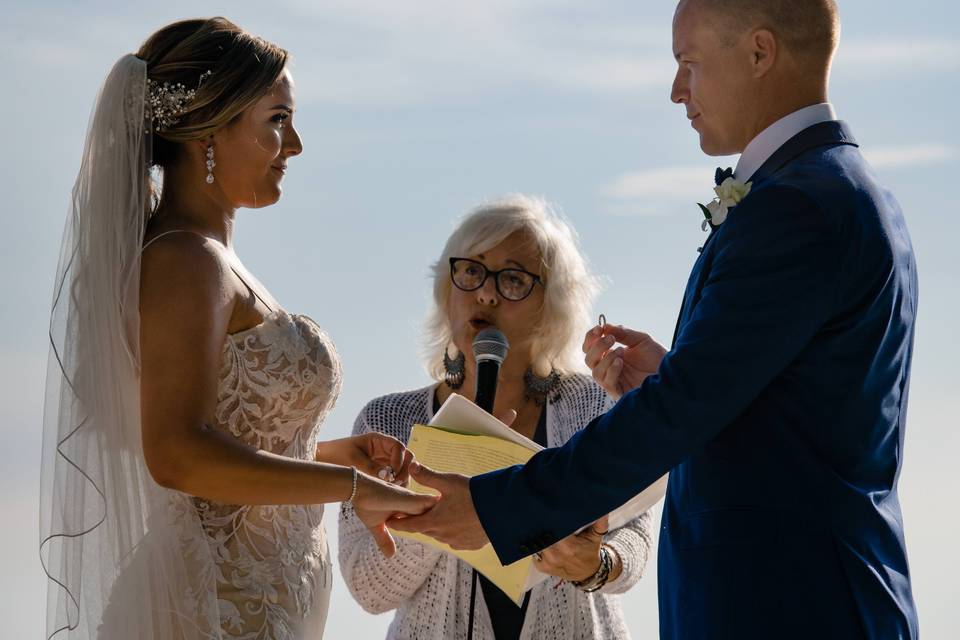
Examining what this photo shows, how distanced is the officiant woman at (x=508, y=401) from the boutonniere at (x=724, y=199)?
136cm

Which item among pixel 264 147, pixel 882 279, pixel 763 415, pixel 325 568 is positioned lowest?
pixel 325 568

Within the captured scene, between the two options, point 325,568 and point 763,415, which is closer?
point 763,415

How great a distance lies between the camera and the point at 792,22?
277 cm

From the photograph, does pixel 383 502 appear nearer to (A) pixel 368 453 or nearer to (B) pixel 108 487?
(A) pixel 368 453

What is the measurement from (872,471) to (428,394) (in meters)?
2.07

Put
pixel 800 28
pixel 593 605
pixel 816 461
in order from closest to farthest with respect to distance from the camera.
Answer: pixel 816 461, pixel 800 28, pixel 593 605

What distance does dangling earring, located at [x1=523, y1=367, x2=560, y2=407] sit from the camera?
4391 mm

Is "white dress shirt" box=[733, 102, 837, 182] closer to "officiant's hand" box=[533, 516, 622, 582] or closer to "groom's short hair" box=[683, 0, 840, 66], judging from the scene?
"groom's short hair" box=[683, 0, 840, 66]

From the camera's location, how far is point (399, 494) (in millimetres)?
3199

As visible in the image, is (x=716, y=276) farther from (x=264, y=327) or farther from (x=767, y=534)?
(x=264, y=327)

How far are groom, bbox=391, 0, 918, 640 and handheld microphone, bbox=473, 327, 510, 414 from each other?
0.74 m

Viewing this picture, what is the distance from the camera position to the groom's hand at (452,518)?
318 cm

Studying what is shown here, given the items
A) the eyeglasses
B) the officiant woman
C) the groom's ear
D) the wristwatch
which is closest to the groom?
the groom's ear

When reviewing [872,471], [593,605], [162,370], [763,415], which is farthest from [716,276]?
[593,605]
